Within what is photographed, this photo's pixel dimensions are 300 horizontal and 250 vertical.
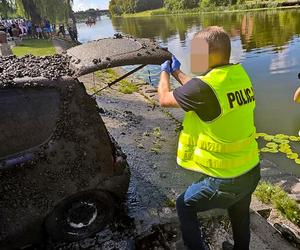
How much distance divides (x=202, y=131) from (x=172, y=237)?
1857 mm

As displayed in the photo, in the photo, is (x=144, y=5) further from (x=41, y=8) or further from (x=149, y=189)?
(x=149, y=189)

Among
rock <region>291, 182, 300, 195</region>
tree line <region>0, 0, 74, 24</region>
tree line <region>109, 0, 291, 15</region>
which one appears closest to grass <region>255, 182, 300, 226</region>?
rock <region>291, 182, 300, 195</region>

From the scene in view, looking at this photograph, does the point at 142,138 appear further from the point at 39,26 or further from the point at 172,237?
the point at 39,26

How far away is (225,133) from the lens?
2803 mm

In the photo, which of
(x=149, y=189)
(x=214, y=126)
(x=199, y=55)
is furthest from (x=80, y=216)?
(x=199, y=55)

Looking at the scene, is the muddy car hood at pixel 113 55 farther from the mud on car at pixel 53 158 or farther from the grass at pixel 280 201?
the grass at pixel 280 201

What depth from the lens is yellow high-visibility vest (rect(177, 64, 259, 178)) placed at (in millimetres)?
2738

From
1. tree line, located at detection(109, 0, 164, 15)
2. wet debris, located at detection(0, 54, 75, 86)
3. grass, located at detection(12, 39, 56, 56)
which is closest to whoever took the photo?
wet debris, located at detection(0, 54, 75, 86)

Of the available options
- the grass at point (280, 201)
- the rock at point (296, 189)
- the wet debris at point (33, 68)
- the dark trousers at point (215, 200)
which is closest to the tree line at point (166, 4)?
the rock at point (296, 189)

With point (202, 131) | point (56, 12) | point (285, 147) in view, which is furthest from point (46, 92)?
point (56, 12)

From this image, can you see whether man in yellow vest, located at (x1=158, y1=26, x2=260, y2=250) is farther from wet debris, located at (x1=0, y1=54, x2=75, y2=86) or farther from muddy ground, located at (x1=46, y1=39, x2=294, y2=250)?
wet debris, located at (x1=0, y1=54, x2=75, y2=86)

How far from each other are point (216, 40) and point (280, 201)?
289 cm

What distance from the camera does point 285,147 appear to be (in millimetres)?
8195

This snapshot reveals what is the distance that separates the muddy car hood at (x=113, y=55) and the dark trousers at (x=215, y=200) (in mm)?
1822
